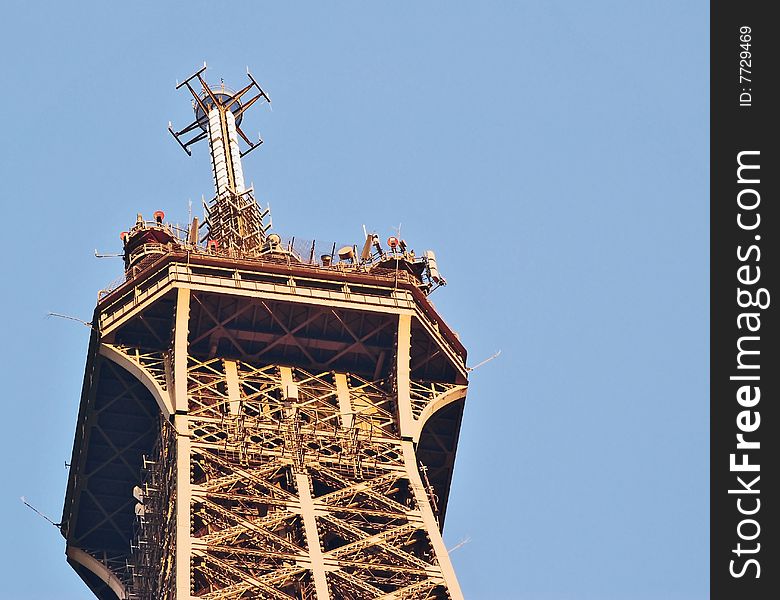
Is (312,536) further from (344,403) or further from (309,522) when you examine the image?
(344,403)

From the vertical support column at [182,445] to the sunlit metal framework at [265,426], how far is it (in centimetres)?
8

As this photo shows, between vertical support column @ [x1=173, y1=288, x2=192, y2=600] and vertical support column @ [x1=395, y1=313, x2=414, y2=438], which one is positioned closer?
vertical support column @ [x1=173, y1=288, x2=192, y2=600]

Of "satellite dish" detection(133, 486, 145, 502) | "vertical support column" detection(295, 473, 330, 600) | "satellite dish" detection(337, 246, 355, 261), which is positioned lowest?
"vertical support column" detection(295, 473, 330, 600)

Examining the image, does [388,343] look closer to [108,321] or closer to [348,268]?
[348,268]

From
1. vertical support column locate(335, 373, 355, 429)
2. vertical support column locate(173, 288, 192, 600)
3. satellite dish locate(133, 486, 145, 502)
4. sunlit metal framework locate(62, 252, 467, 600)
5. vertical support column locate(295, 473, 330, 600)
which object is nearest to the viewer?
vertical support column locate(173, 288, 192, 600)

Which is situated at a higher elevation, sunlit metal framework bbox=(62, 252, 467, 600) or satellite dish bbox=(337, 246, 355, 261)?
satellite dish bbox=(337, 246, 355, 261)

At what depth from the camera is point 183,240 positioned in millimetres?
99625

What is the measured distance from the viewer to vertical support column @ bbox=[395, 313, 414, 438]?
93.7 m

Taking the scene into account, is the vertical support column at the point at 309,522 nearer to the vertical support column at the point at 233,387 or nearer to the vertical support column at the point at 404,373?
the vertical support column at the point at 233,387

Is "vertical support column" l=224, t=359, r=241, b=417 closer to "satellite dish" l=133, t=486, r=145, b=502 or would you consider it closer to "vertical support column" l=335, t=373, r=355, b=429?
"vertical support column" l=335, t=373, r=355, b=429

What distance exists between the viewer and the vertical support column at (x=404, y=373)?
93.7 metres

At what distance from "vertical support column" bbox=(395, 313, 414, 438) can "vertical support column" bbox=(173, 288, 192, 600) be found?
28.4 ft

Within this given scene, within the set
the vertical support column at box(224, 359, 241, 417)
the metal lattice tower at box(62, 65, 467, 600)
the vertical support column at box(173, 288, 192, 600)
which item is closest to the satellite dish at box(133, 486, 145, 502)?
the metal lattice tower at box(62, 65, 467, 600)

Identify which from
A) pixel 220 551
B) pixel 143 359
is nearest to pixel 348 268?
pixel 143 359
